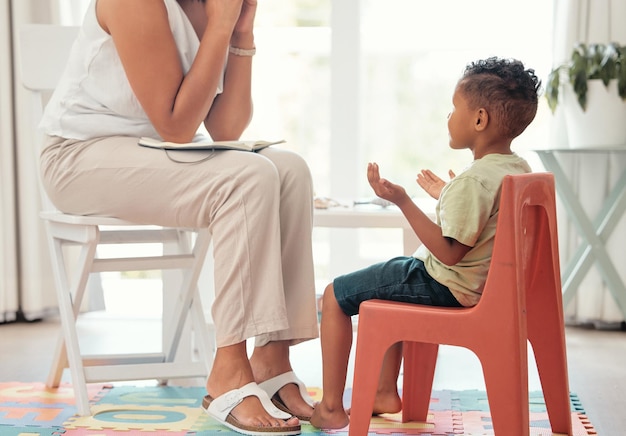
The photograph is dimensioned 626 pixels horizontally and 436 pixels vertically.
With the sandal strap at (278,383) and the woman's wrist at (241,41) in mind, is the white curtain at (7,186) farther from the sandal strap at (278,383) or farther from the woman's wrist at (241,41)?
the sandal strap at (278,383)

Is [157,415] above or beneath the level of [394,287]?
beneath

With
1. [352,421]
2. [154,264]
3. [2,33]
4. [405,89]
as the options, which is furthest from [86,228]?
[405,89]

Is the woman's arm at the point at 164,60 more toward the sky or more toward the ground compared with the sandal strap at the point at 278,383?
more toward the sky

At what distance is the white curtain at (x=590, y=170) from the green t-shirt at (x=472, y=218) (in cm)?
144

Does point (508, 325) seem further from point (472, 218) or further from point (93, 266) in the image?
point (93, 266)

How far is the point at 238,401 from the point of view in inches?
63.3

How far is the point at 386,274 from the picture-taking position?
1537mm

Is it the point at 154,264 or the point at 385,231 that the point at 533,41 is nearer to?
the point at 385,231

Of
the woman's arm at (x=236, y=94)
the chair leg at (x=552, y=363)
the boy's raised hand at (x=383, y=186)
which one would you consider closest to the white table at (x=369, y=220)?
the woman's arm at (x=236, y=94)

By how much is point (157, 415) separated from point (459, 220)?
783mm

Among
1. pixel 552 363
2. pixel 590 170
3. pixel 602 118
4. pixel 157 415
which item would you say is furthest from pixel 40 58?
pixel 590 170

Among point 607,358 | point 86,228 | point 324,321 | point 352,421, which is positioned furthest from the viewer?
point 607,358

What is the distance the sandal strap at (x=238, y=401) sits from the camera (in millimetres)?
1609

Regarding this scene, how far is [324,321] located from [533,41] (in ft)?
5.80
